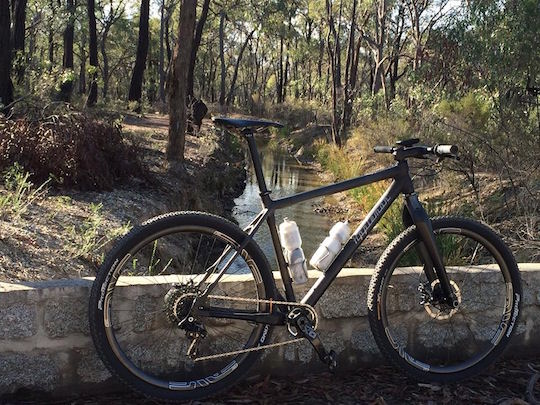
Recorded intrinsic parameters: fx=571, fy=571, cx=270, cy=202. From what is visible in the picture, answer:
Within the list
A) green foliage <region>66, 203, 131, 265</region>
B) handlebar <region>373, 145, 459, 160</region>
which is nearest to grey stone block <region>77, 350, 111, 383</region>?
handlebar <region>373, 145, 459, 160</region>

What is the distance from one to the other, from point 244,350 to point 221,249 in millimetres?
508

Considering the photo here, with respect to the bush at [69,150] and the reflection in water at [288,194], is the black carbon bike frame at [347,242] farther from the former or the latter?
the bush at [69,150]

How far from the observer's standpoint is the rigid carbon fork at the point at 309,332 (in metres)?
2.80

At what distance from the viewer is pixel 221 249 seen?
2877mm

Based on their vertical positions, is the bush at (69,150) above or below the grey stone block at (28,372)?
above

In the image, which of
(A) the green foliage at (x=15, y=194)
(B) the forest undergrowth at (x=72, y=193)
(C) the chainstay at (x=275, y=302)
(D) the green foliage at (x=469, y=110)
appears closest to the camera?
(C) the chainstay at (x=275, y=302)

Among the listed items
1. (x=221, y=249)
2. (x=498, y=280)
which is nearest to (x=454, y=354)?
(x=498, y=280)

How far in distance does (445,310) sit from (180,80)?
822 centimetres

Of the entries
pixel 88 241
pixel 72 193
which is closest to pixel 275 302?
pixel 88 241

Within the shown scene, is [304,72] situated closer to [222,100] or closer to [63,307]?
[222,100]

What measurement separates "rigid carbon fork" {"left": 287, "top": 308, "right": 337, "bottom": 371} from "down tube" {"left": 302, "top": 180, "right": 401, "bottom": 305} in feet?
0.25

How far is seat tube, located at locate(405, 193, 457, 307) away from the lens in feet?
9.70

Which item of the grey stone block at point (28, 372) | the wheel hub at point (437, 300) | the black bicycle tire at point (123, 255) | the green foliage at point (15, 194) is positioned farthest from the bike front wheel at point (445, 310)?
the green foliage at point (15, 194)

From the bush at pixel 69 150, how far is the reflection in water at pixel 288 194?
2.07 metres
